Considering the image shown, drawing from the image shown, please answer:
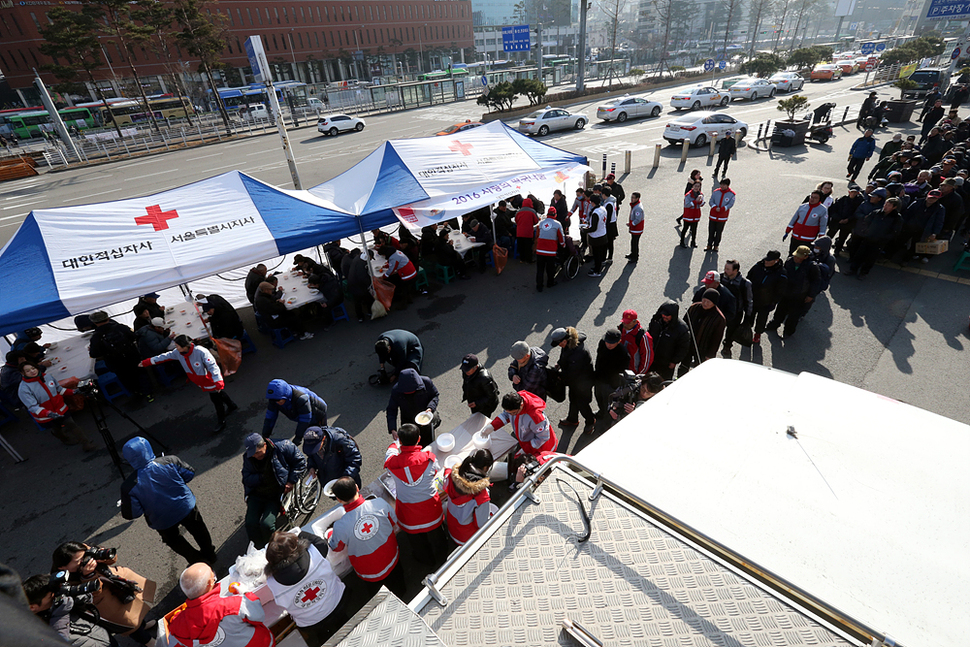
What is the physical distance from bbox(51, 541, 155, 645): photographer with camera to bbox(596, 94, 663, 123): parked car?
2801 centimetres

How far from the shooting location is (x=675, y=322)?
5.46 metres

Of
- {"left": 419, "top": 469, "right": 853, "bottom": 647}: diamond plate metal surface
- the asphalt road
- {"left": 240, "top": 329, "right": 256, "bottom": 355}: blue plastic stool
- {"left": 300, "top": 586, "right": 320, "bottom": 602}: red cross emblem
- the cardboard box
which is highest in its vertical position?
{"left": 419, "top": 469, "right": 853, "bottom": 647}: diamond plate metal surface

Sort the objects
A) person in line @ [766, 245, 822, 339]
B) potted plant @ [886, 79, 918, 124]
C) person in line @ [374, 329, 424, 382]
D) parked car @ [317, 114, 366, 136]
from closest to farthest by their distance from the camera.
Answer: person in line @ [374, 329, 424, 382], person in line @ [766, 245, 822, 339], potted plant @ [886, 79, 918, 124], parked car @ [317, 114, 366, 136]

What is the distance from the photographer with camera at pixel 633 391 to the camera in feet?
15.9

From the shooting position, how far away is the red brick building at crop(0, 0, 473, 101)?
A: 4838 centimetres

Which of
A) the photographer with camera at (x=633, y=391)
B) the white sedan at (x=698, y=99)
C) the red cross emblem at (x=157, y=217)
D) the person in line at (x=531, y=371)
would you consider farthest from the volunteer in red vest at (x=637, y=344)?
the white sedan at (x=698, y=99)

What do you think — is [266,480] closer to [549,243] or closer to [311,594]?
[311,594]

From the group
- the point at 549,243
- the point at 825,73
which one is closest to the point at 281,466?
the point at 549,243

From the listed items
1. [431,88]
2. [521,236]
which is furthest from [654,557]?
[431,88]

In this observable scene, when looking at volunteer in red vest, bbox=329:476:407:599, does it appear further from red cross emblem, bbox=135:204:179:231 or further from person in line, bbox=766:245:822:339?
person in line, bbox=766:245:822:339

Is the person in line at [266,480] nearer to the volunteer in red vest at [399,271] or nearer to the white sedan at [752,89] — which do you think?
the volunteer in red vest at [399,271]

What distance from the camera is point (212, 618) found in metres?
2.86

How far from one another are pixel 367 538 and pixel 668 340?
4.12 meters

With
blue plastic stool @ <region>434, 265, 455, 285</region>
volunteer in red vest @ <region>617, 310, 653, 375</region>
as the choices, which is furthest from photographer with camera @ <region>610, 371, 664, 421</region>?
blue plastic stool @ <region>434, 265, 455, 285</region>
